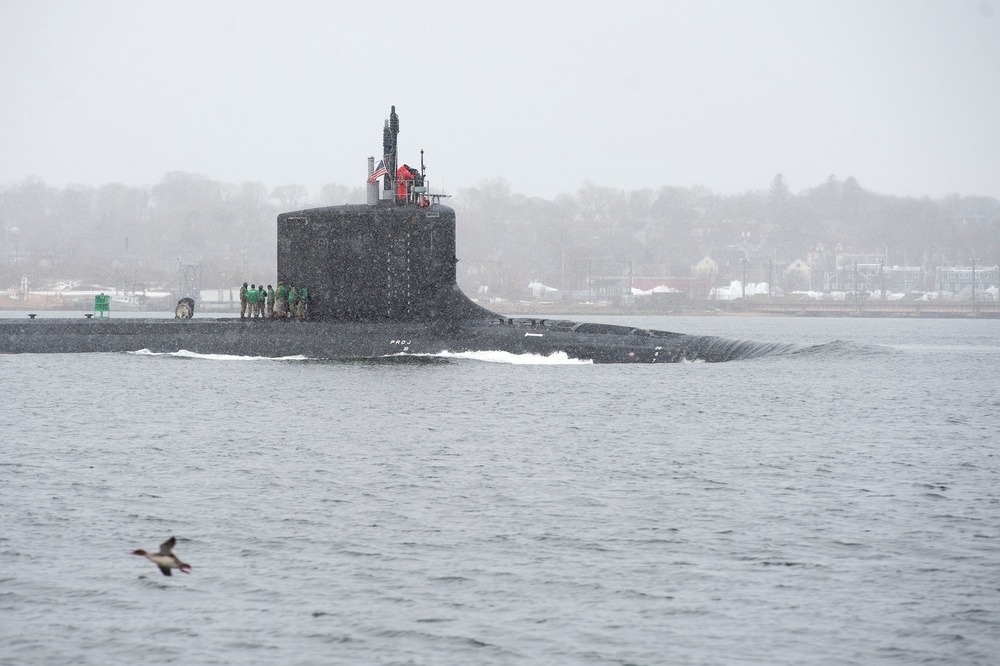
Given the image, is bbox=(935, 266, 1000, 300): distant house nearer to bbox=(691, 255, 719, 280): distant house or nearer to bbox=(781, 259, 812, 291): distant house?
bbox=(781, 259, 812, 291): distant house

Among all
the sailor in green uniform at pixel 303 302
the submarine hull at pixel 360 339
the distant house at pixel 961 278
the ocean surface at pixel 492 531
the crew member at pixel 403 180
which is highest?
the distant house at pixel 961 278

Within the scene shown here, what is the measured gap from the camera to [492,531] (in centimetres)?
1181

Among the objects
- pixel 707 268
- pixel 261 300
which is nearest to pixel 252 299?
pixel 261 300

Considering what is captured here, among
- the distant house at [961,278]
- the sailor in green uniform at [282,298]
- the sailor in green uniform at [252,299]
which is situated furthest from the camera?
the distant house at [961,278]

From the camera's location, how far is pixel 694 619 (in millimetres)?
9164

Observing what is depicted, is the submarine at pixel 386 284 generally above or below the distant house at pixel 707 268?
below

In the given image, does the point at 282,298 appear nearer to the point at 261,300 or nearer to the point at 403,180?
the point at 261,300

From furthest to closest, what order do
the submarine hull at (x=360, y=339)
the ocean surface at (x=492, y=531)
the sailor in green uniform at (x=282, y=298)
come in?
the sailor in green uniform at (x=282, y=298) < the submarine hull at (x=360, y=339) < the ocean surface at (x=492, y=531)

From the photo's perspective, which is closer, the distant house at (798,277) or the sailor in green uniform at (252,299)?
the sailor in green uniform at (252,299)

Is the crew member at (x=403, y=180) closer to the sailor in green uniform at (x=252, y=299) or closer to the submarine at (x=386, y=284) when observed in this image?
the submarine at (x=386, y=284)

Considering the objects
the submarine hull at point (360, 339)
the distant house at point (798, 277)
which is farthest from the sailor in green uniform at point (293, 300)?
the distant house at point (798, 277)

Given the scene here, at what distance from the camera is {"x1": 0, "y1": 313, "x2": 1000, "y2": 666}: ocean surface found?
8734 millimetres

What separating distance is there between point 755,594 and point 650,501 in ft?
12.4

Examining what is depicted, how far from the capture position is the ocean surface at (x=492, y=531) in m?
8.73
